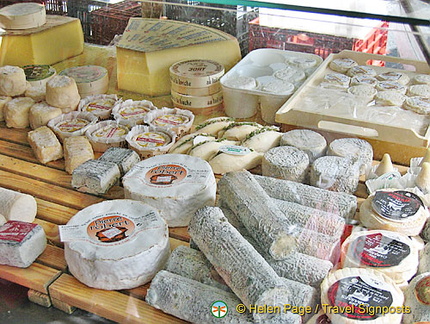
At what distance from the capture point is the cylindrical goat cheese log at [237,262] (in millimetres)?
1350

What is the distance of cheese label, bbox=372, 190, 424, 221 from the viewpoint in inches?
65.8

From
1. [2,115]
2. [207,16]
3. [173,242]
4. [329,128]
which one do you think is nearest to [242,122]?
[329,128]

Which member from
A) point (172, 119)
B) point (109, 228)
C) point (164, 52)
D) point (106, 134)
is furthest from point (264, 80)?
point (109, 228)

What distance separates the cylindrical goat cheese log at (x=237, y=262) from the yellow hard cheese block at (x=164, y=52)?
4.35 feet

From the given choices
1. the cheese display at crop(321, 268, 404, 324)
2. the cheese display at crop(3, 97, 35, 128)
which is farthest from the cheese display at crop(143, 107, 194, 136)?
the cheese display at crop(321, 268, 404, 324)

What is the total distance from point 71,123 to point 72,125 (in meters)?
0.03

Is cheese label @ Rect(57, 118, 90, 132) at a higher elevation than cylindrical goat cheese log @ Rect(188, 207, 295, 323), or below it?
below

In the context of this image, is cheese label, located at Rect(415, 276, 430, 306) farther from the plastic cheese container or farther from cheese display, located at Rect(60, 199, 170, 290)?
the plastic cheese container

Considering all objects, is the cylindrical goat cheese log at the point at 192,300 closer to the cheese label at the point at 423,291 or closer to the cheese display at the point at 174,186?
the cheese display at the point at 174,186

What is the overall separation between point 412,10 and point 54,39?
87.6 inches

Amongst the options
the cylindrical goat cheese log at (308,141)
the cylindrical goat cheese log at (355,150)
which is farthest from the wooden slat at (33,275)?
the cylindrical goat cheese log at (355,150)

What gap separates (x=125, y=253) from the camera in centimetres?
155

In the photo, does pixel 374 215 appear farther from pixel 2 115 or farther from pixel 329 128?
pixel 2 115

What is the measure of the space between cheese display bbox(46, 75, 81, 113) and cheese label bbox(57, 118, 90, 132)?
79mm
